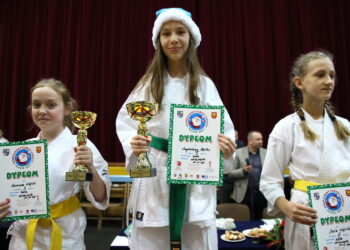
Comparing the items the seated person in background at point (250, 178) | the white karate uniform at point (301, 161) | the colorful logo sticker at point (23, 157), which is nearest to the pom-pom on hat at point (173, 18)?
the white karate uniform at point (301, 161)

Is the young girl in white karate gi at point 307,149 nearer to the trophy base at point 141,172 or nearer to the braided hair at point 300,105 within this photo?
the braided hair at point 300,105

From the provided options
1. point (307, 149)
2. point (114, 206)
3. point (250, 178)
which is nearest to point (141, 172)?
point (307, 149)

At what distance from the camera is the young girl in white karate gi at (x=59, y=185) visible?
147 centimetres

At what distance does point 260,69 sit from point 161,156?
663 cm

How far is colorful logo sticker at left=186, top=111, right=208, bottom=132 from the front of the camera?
1.38 m

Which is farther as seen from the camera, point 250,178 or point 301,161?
point 250,178

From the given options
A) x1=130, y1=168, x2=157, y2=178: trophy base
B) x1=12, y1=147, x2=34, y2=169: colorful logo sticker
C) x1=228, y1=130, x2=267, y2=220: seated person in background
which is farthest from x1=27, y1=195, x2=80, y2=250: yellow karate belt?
x1=228, y1=130, x2=267, y2=220: seated person in background

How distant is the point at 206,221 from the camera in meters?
1.31

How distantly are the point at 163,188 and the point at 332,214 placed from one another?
2.58 feet

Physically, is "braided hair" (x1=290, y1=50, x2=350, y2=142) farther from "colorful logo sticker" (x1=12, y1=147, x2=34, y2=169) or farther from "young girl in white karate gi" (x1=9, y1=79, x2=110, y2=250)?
"colorful logo sticker" (x1=12, y1=147, x2=34, y2=169)

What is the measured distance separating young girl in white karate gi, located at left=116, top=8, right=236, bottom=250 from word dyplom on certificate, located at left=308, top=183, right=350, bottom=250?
44cm

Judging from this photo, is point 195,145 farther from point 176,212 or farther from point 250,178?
point 250,178

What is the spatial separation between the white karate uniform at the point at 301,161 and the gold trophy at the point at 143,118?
0.73 m

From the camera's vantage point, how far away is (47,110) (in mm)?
1621
